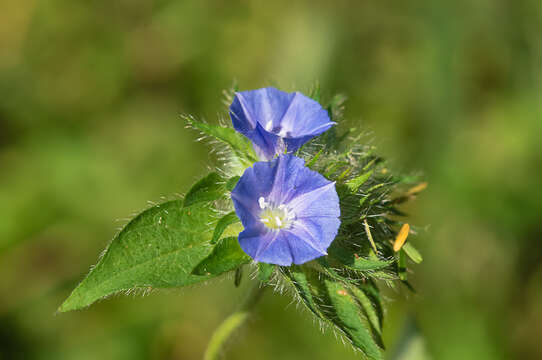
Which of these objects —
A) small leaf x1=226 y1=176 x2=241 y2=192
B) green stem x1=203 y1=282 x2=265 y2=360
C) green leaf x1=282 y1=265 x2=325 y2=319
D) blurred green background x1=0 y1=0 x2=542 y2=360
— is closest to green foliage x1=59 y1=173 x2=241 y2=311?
small leaf x1=226 y1=176 x2=241 y2=192

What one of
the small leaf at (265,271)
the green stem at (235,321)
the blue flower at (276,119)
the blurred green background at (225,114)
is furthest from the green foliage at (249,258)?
the blurred green background at (225,114)

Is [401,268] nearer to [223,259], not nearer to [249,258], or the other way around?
[249,258]

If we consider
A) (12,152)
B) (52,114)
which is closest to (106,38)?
(52,114)

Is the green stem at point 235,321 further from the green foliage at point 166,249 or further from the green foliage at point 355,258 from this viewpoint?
the green foliage at point 166,249

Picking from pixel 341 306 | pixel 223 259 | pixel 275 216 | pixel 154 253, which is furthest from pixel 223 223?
pixel 341 306

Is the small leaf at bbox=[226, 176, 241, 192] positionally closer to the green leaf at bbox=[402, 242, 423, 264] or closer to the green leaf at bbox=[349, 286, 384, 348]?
the green leaf at bbox=[349, 286, 384, 348]

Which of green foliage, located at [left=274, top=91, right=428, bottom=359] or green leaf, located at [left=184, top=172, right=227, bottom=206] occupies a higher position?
green leaf, located at [left=184, top=172, right=227, bottom=206]

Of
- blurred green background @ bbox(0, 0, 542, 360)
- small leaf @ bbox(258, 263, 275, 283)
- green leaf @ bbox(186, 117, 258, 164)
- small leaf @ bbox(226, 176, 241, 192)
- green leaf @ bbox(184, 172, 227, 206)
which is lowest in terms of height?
blurred green background @ bbox(0, 0, 542, 360)
